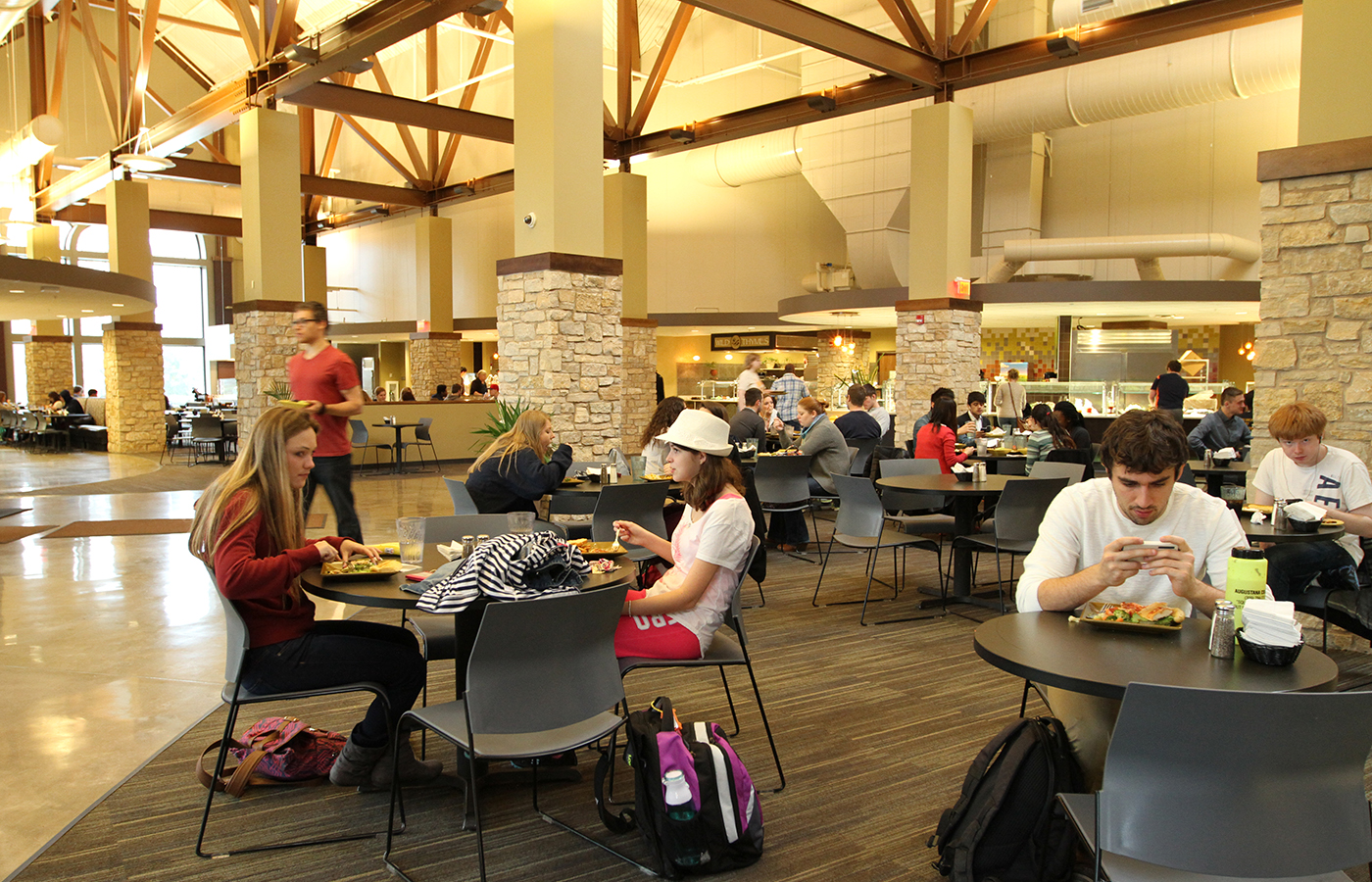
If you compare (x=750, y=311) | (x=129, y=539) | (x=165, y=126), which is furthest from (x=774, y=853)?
(x=750, y=311)

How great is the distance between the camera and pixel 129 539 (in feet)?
27.4

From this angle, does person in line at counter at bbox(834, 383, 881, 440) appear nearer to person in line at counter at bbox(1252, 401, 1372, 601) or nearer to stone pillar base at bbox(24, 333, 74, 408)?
person in line at counter at bbox(1252, 401, 1372, 601)

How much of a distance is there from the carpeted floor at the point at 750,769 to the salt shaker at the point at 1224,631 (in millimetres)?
942

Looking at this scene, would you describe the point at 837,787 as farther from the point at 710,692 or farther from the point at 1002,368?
the point at 1002,368

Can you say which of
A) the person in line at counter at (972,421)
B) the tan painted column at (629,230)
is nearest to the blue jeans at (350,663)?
the person in line at counter at (972,421)

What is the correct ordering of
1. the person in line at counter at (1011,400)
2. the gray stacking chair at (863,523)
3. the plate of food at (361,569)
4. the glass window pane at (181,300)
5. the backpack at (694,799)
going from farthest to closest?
the glass window pane at (181,300) → the person in line at counter at (1011,400) → the gray stacking chair at (863,523) → the plate of food at (361,569) → the backpack at (694,799)

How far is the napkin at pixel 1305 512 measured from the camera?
3979 mm

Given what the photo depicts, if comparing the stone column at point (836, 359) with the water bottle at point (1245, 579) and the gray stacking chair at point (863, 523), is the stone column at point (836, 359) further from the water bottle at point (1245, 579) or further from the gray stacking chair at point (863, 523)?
the water bottle at point (1245, 579)

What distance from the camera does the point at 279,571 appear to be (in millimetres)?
2842

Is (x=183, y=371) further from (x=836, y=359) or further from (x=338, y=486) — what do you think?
(x=338, y=486)

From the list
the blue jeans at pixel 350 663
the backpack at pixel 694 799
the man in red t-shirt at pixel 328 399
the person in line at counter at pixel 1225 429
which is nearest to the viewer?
the backpack at pixel 694 799

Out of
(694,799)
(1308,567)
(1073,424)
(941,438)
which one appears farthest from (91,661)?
(1073,424)

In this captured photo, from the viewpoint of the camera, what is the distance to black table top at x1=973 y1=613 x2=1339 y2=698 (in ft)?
6.63

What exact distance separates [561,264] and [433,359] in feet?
42.2
